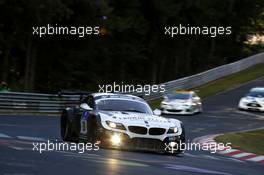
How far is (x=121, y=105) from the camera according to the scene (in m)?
15.1

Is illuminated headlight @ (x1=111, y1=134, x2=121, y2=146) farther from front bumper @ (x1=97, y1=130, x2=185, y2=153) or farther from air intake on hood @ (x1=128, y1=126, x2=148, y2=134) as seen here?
air intake on hood @ (x1=128, y1=126, x2=148, y2=134)

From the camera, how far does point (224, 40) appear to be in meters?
83.6

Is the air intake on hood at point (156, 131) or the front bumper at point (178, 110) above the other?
the front bumper at point (178, 110)

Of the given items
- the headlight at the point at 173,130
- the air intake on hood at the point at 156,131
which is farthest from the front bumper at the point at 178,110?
the air intake on hood at the point at 156,131

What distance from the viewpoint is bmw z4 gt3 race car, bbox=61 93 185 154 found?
13.9m

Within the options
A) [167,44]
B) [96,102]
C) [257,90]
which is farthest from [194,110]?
[167,44]

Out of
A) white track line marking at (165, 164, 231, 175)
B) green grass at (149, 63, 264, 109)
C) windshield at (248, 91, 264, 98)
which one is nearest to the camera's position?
white track line marking at (165, 164, 231, 175)

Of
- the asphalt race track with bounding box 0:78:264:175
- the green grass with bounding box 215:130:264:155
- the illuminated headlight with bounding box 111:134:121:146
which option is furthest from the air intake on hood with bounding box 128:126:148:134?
the green grass with bounding box 215:130:264:155

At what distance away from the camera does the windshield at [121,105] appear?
15.0 metres

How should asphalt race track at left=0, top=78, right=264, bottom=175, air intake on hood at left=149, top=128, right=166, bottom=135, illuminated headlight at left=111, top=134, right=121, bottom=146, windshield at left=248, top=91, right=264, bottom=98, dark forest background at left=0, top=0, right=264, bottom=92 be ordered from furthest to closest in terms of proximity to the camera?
1. dark forest background at left=0, top=0, right=264, bottom=92
2. windshield at left=248, top=91, right=264, bottom=98
3. air intake on hood at left=149, top=128, right=166, bottom=135
4. illuminated headlight at left=111, top=134, right=121, bottom=146
5. asphalt race track at left=0, top=78, right=264, bottom=175

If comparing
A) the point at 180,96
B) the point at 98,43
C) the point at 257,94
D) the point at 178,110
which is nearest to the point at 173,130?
the point at 178,110

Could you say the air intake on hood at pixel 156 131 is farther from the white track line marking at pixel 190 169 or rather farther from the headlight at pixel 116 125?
the white track line marking at pixel 190 169

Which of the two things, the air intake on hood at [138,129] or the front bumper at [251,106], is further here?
the front bumper at [251,106]

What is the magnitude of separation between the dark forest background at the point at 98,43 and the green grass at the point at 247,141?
1821 cm
